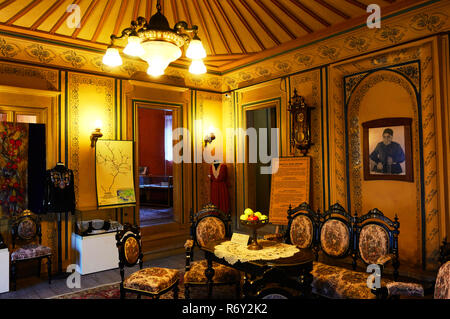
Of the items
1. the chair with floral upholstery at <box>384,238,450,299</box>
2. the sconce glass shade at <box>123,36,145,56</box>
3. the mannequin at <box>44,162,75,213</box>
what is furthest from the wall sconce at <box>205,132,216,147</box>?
the chair with floral upholstery at <box>384,238,450,299</box>

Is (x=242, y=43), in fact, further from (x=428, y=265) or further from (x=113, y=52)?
(x=428, y=265)

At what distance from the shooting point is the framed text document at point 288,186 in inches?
214

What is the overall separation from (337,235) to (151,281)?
210cm

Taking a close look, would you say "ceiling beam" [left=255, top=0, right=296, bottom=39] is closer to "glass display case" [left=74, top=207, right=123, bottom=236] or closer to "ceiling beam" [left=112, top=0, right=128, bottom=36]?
"ceiling beam" [left=112, top=0, right=128, bottom=36]

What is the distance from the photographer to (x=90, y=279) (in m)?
4.72

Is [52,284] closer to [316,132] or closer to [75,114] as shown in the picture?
[75,114]

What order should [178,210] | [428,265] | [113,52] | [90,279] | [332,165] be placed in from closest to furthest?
1. [113,52]
2. [428,265]
3. [90,279]
4. [332,165]
5. [178,210]

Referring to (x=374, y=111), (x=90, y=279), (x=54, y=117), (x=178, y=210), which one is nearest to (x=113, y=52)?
(x=54, y=117)

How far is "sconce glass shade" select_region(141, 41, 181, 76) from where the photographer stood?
9.02 ft

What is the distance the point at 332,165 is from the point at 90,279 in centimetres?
385

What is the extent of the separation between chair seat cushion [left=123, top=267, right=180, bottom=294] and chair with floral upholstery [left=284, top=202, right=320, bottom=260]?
156 centimetres

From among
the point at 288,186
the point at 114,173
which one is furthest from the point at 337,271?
the point at 114,173

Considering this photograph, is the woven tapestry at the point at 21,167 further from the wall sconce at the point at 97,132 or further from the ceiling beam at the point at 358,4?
the ceiling beam at the point at 358,4

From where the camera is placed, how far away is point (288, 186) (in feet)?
18.5
